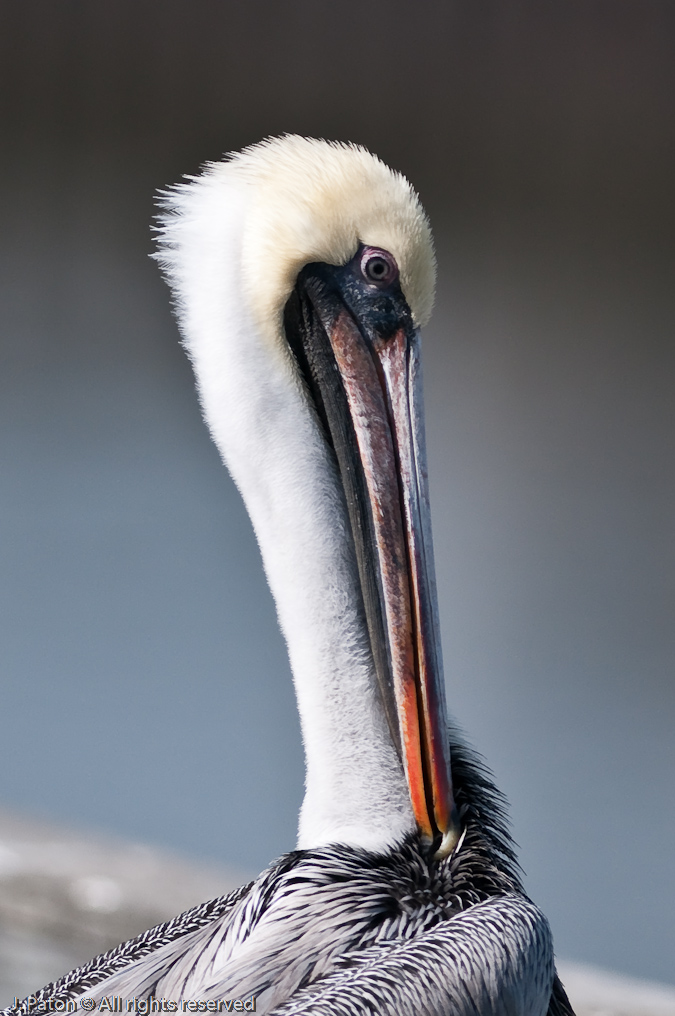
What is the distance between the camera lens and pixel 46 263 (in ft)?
8.80

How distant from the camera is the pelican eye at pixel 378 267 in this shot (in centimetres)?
94

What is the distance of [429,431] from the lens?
2492mm

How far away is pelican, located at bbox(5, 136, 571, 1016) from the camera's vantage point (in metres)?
0.89

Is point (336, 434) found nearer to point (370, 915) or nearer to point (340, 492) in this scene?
point (340, 492)

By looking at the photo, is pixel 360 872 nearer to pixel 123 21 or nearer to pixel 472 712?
pixel 472 712

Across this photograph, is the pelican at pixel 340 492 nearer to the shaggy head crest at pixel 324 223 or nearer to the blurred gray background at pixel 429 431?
the shaggy head crest at pixel 324 223

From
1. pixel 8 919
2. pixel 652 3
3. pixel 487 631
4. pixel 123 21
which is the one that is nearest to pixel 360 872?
pixel 8 919

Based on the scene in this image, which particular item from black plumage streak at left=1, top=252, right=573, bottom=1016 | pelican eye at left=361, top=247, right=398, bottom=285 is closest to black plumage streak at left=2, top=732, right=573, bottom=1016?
black plumage streak at left=1, top=252, right=573, bottom=1016

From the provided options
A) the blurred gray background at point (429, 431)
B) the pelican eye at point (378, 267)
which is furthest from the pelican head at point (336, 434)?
the blurred gray background at point (429, 431)

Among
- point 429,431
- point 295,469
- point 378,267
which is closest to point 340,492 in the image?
point 295,469

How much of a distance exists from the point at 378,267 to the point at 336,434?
16 centimetres

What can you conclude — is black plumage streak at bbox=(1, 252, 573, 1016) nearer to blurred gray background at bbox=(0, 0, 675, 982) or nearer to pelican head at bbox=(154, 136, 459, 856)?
pelican head at bbox=(154, 136, 459, 856)

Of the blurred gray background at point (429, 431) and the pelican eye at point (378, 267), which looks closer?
the pelican eye at point (378, 267)

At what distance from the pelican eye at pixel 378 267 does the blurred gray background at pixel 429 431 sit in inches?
59.9
